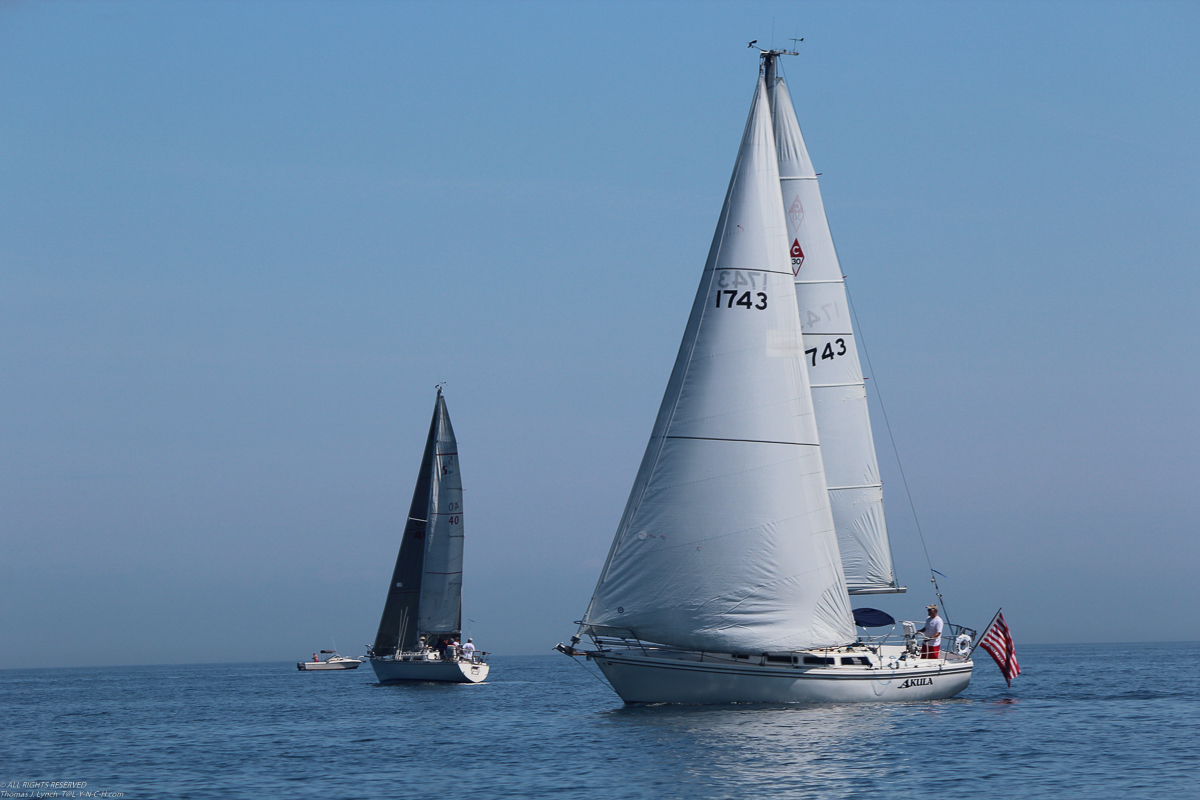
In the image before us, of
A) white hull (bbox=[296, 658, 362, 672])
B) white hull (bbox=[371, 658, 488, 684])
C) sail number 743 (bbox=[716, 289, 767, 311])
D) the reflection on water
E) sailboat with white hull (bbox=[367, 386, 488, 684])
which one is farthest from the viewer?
white hull (bbox=[296, 658, 362, 672])

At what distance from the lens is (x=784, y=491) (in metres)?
32.5

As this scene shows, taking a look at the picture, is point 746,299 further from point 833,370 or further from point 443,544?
point 443,544

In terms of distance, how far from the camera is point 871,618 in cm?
3562

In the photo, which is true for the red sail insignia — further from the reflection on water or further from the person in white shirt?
the reflection on water

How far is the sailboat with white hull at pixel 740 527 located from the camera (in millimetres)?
31859

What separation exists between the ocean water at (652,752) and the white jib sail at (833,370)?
524 centimetres

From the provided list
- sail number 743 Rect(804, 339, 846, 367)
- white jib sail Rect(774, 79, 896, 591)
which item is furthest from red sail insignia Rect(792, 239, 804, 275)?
sail number 743 Rect(804, 339, 846, 367)

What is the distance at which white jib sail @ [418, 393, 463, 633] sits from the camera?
2328 inches

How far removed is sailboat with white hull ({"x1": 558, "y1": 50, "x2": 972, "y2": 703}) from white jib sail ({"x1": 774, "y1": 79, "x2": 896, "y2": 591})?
11.1 feet

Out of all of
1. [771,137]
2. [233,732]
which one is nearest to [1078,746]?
[771,137]

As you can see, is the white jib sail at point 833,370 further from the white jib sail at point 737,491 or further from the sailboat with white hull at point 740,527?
the white jib sail at point 737,491

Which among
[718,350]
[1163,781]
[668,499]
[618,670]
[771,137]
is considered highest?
[771,137]

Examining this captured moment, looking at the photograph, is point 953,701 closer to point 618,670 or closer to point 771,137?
point 618,670

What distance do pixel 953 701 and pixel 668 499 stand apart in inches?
520
